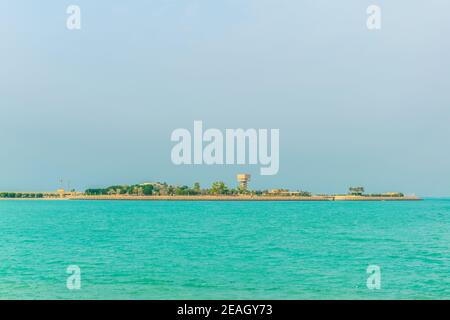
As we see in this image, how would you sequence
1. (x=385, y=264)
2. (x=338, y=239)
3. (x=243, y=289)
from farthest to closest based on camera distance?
(x=338, y=239) → (x=385, y=264) → (x=243, y=289)

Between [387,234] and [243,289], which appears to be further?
[387,234]

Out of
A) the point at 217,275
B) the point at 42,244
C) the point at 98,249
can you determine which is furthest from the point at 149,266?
the point at 42,244

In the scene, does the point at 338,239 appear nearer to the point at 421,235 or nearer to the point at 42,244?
the point at 421,235

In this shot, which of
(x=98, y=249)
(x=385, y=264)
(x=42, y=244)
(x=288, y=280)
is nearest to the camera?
(x=288, y=280)

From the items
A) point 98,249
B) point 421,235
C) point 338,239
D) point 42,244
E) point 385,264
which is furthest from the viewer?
point 421,235

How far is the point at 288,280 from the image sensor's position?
21.4m

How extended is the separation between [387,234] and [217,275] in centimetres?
3240

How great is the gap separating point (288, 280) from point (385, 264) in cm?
999
